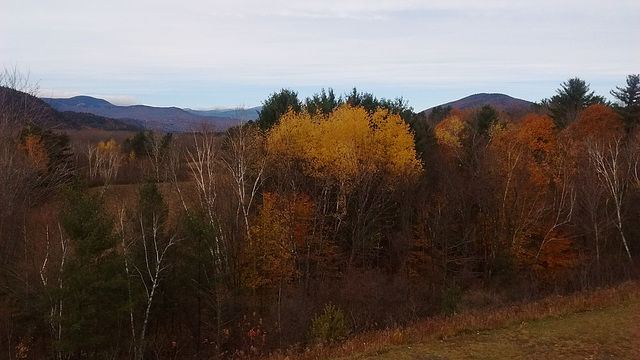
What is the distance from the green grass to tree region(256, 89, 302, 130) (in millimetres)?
21204

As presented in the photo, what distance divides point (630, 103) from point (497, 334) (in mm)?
36987

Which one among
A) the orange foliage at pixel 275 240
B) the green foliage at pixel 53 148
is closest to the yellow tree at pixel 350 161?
the orange foliage at pixel 275 240

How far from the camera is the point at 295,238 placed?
2512 centimetres

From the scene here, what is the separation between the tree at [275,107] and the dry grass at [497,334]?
20163 mm

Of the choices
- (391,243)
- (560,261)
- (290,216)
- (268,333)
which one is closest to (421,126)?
(391,243)

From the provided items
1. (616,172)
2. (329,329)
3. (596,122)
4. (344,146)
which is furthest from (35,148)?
(596,122)

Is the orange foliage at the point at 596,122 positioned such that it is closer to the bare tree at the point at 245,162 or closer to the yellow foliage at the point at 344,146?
the yellow foliage at the point at 344,146

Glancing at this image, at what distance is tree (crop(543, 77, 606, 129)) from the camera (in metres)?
42.2

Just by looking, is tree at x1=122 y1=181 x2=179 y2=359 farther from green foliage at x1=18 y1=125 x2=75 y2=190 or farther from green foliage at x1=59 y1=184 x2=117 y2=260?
green foliage at x1=18 y1=125 x2=75 y2=190

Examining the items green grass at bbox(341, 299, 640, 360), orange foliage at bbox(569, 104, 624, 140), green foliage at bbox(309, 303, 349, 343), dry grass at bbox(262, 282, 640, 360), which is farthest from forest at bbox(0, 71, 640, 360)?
green grass at bbox(341, 299, 640, 360)

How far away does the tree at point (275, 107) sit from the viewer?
29562 mm

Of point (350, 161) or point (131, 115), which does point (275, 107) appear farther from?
point (131, 115)

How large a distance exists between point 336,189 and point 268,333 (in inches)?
394

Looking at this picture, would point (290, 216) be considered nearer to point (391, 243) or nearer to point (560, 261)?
point (391, 243)
